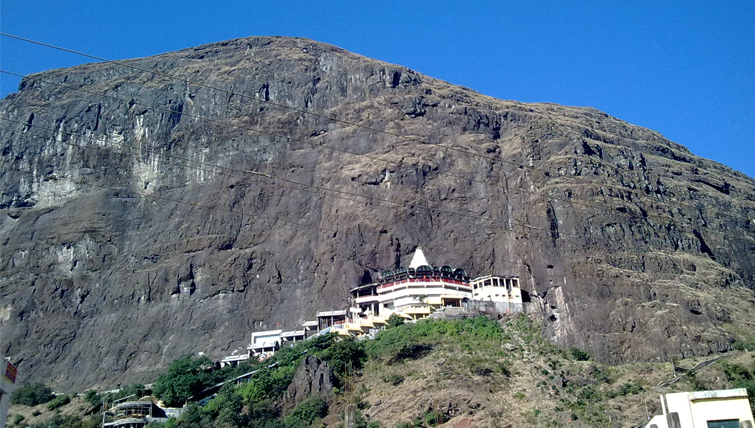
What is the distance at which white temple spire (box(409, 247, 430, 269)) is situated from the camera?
296ft

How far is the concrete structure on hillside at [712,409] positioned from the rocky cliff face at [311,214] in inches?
1588

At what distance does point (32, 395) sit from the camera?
83000 millimetres

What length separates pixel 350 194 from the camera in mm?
99188

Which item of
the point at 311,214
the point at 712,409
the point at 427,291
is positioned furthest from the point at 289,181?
Result: the point at 712,409

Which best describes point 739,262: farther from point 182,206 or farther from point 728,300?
point 182,206

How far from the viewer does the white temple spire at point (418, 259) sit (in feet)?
296

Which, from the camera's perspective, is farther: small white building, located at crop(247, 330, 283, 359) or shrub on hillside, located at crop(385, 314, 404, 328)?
small white building, located at crop(247, 330, 283, 359)

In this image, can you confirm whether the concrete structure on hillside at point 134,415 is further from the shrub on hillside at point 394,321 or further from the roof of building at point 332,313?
the shrub on hillside at point 394,321

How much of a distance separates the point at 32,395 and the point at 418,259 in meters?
47.9

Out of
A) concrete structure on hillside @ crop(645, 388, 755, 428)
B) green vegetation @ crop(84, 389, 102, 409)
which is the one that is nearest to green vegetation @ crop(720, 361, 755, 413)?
concrete structure on hillside @ crop(645, 388, 755, 428)

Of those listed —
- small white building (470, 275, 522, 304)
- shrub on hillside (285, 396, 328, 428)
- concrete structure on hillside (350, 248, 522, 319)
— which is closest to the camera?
shrub on hillside (285, 396, 328, 428)

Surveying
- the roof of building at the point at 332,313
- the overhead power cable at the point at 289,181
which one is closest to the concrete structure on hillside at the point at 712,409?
the overhead power cable at the point at 289,181

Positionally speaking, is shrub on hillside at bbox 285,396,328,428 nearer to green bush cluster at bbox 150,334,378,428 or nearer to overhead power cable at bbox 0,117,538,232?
green bush cluster at bbox 150,334,378,428

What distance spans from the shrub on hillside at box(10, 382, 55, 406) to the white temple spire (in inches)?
1786
